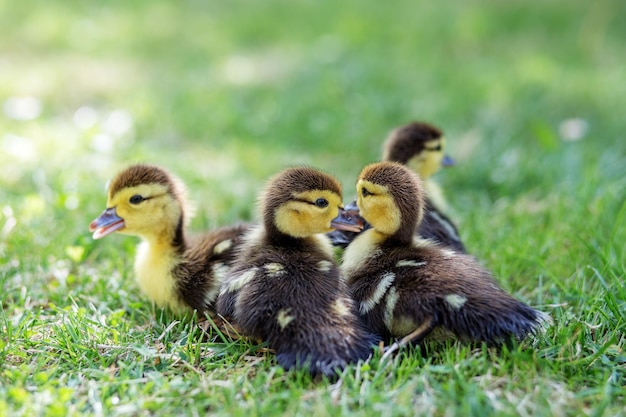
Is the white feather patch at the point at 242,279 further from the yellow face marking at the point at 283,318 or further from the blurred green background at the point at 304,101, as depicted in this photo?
the blurred green background at the point at 304,101

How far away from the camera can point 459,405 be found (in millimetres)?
2428

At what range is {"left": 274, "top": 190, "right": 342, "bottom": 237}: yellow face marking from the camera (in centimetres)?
297

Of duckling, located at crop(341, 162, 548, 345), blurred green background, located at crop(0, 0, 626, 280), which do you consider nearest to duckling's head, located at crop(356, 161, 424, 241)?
duckling, located at crop(341, 162, 548, 345)

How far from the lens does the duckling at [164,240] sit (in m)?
3.22

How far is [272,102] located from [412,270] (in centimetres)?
390

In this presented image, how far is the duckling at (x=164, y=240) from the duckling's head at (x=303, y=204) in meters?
0.37

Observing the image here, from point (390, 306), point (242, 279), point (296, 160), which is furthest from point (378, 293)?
point (296, 160)

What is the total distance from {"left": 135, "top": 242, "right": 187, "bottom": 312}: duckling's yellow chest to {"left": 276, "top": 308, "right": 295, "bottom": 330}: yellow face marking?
0.71 m

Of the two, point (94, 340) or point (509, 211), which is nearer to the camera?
point (94, 340)

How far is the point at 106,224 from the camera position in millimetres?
3262

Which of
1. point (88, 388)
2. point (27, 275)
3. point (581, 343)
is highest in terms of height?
point (27, 275)

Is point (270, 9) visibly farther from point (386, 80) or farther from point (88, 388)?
point (88, 388)

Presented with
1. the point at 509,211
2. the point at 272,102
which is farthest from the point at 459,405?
the point at 272,102

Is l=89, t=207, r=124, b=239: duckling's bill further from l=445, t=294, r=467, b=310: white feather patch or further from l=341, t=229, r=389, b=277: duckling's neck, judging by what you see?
l=445, t=294, r=467, b=310: white feather patch
